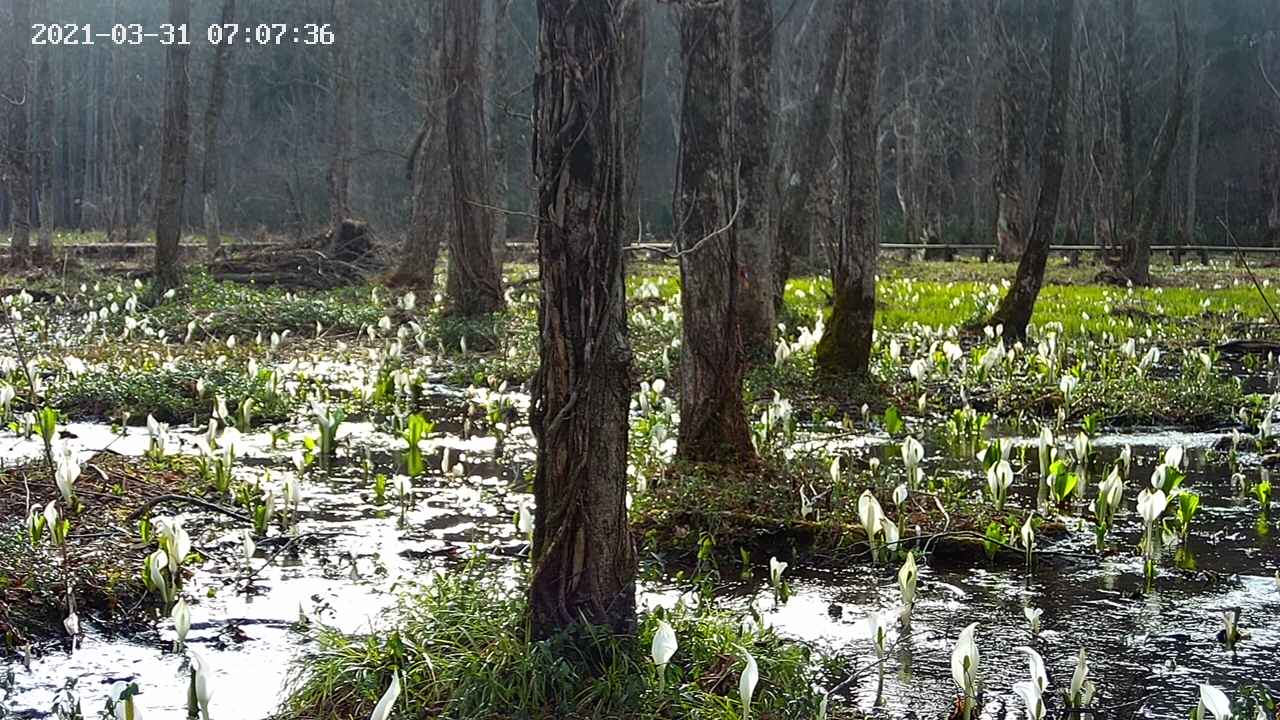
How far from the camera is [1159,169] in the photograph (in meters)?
20.9

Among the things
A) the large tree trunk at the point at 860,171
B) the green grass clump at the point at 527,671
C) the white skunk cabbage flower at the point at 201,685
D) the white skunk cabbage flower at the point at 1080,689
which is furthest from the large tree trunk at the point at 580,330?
the large tree trunk at the point at 860,171

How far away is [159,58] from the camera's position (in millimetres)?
48812

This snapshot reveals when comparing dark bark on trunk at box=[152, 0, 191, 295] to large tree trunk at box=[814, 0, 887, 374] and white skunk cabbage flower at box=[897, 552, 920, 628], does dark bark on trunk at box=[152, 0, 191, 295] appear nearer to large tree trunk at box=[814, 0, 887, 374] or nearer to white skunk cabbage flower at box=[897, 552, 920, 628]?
large tree trunk at box=[814, 0, 887, 374]

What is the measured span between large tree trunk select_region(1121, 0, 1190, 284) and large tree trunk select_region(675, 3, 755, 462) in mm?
15016

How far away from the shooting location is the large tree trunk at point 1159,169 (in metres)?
20.4

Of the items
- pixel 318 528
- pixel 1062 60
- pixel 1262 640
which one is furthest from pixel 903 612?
pixel 1062 60

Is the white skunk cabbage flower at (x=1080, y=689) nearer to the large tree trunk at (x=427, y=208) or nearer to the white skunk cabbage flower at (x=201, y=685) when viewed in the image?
the white skunk cabbage flower at (x=201, y=685)

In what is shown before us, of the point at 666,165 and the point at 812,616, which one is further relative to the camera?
the point at 666,165

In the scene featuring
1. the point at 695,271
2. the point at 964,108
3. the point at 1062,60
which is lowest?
the point at 695,271

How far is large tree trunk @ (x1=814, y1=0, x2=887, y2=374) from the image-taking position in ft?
31.2

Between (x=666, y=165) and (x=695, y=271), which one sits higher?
(x=666, y=165)

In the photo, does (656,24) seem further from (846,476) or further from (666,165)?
(846,476)

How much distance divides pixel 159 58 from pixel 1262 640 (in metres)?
49.3

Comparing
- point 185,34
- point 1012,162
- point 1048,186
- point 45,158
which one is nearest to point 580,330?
point 1048,186
